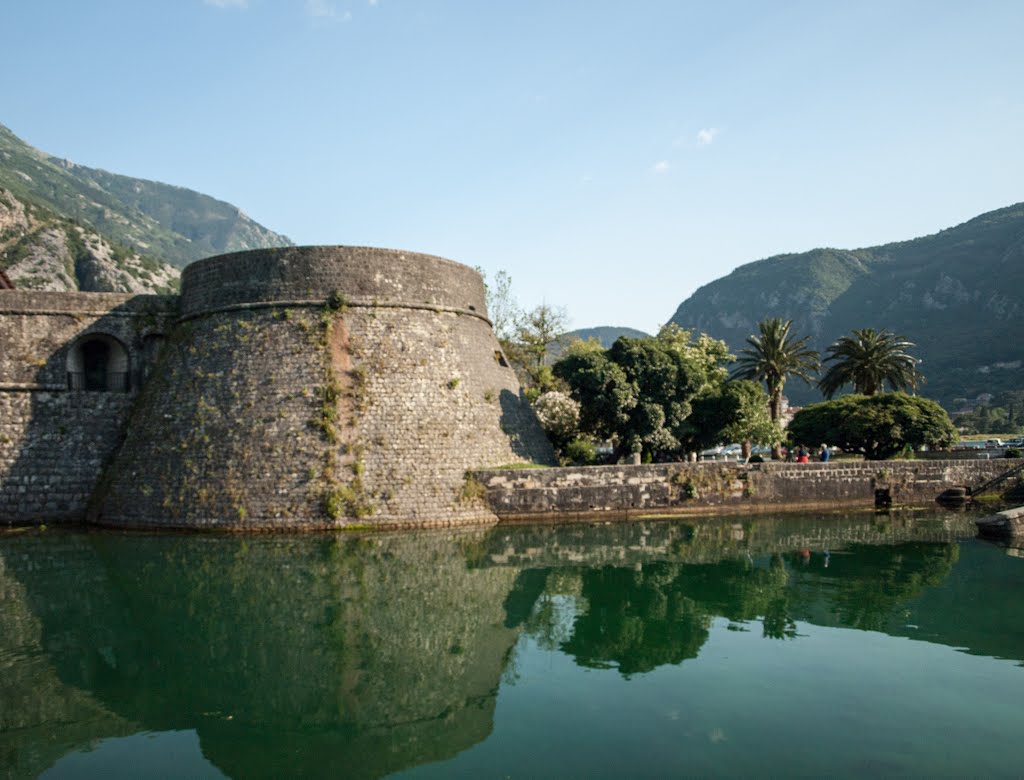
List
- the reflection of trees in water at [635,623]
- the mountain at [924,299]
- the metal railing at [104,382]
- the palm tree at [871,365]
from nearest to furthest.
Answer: the reflection of trees in water at [635,623] < the metal railing at [104,382] < the palm tree at [871,365] < the mountain at [924,299]

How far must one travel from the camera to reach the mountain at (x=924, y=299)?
10900 cm

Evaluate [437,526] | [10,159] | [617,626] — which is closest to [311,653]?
[617,626]

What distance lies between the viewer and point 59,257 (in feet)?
240

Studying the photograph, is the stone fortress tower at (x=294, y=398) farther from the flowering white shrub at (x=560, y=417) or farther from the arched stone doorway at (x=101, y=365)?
the flowering white shrub at (x=560, y=417)

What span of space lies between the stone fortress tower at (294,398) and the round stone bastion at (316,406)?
0.14 feet

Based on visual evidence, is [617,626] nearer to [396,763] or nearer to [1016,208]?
[396,763]

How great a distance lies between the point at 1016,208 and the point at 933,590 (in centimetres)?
17070

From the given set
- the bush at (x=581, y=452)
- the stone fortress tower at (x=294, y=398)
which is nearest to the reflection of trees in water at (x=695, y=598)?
the stone fortress tower at (x=294, y=398)

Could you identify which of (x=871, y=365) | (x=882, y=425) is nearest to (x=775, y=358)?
(x=871, y=365)

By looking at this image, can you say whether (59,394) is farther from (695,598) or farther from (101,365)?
(695,598)

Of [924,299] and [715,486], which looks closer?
[715,486]

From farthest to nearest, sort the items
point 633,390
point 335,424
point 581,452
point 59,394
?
point 581,452
point 633,390
point 59,394
point 335,424

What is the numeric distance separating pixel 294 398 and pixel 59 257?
6360 centimetres

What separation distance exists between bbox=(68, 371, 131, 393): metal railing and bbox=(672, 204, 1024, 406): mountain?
286ft
